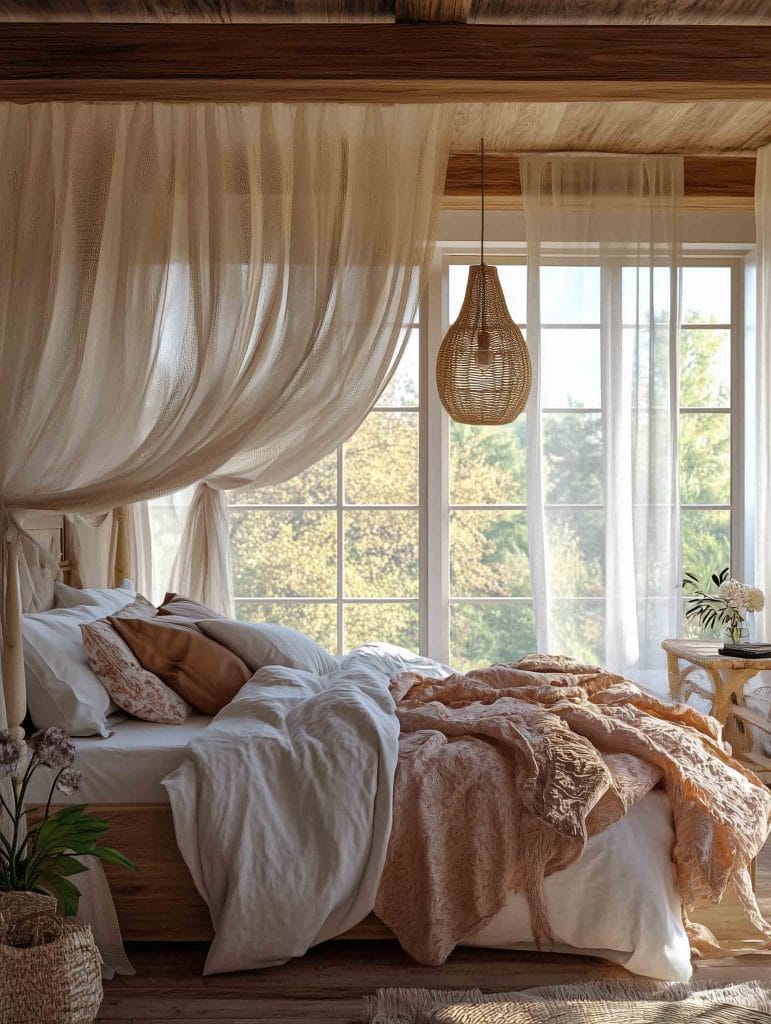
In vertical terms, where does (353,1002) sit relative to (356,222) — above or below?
below

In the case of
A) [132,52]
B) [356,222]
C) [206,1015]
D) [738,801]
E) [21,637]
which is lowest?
[206,1015]

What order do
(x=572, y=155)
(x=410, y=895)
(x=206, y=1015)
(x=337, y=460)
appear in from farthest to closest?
(x=337, y=460) → (x=572, y=155) → (x=410, y=895) → (x=206, y=1015)

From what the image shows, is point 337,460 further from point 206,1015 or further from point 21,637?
point 206,1015

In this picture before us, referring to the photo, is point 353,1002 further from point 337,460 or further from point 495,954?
point 337,460

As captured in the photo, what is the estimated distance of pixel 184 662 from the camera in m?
3.37

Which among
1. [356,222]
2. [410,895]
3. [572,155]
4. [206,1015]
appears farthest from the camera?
[572,155]

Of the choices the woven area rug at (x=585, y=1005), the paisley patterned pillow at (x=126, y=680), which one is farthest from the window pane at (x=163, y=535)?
the woven area rug at (x=585, y=1005)

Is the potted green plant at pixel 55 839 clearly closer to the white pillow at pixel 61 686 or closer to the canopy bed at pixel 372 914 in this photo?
the canopy bed at pixel 372 914

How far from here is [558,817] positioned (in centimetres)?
265

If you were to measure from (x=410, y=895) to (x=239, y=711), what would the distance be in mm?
A: 733

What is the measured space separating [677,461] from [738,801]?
7.77 feet

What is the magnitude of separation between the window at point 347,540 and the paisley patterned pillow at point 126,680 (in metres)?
2.09

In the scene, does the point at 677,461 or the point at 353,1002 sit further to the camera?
the point at 677,461

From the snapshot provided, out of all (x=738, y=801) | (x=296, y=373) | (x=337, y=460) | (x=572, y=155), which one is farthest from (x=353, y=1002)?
(x=572, y=155)
